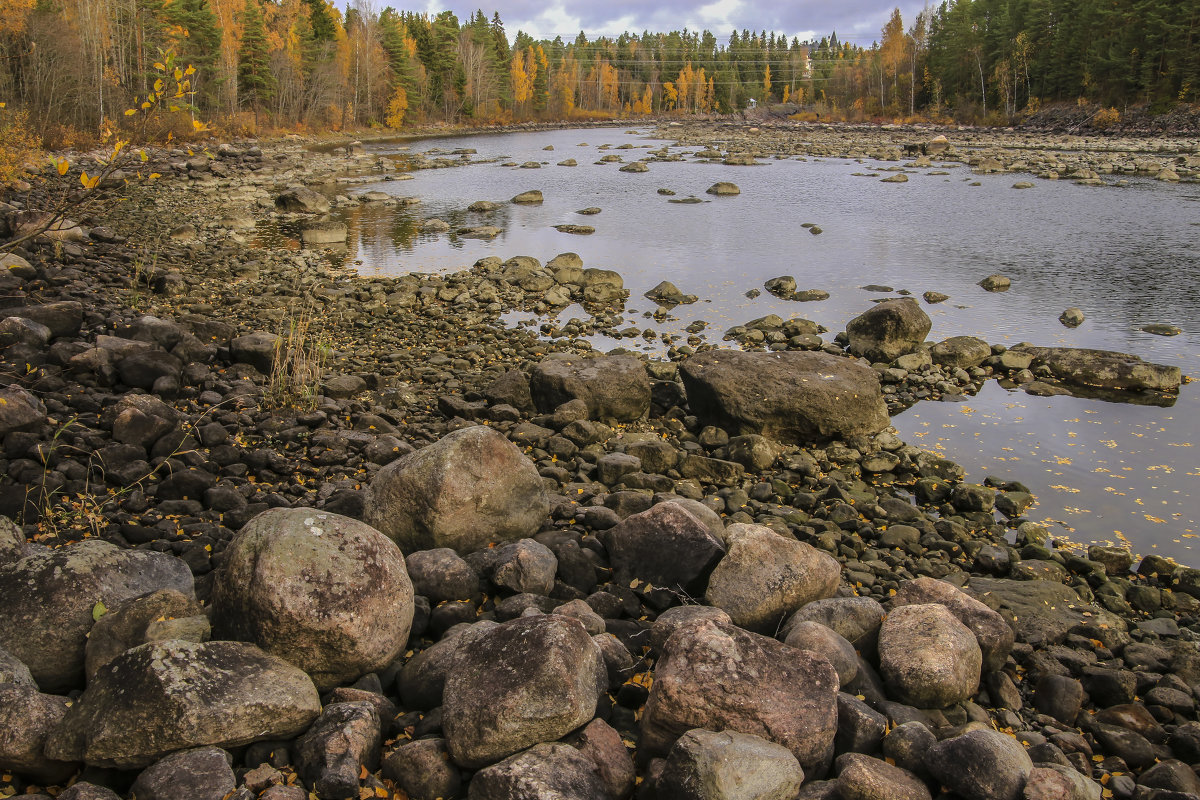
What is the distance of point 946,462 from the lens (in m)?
10.4

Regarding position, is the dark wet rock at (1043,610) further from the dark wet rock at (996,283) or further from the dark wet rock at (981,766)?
the dark wet rock at (996,283)

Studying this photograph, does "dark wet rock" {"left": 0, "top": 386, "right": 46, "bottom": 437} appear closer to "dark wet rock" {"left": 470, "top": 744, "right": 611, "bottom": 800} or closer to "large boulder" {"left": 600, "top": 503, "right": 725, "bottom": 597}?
"large boulder" {"left": 600, "top": 503, "right": 725, "bottom": 597}

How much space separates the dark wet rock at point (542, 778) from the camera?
4102 millimetres

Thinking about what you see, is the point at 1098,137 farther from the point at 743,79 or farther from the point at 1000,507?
the point at 743,79

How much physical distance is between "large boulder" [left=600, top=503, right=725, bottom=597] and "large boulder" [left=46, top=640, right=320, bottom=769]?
2.90 meters

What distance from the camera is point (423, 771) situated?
438 cm

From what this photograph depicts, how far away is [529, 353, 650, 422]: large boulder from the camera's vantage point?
1170 centimetres

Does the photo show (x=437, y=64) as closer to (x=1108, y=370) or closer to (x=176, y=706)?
(x=1108, y=370)

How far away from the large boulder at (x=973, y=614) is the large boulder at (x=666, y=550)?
5.24 feet

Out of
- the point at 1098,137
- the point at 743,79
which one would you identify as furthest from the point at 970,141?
the point at 743,79

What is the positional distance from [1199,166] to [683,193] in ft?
98.0

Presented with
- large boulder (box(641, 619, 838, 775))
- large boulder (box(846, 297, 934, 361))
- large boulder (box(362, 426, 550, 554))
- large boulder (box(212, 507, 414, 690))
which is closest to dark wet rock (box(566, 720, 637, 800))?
large boulder (box(641, 619, 838, 775))

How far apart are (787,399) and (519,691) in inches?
307

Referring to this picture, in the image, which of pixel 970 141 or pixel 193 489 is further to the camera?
pixel 970 141
